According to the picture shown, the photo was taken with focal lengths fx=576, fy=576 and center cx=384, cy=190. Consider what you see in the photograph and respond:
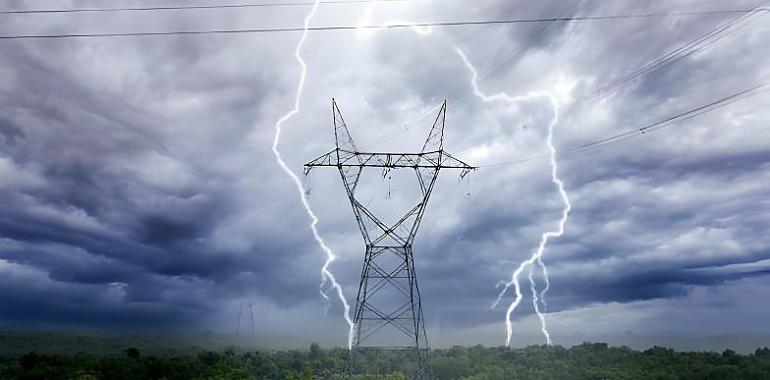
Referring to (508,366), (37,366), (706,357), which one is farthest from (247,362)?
(706,357)

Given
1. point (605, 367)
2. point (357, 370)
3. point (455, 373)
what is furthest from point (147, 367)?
point (605, 367)

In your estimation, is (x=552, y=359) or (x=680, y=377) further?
(x=552, y=359)

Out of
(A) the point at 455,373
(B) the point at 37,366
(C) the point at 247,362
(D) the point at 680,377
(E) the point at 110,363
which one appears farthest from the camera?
(C) the point at 247,362

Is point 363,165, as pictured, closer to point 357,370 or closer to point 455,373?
point 357,370

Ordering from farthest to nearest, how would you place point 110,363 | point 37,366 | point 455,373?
point 455,373 → point 110,363 → point 37,366

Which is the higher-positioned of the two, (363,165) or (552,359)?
(363,165)

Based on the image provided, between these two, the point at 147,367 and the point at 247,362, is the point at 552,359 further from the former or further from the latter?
the point at 147,367
